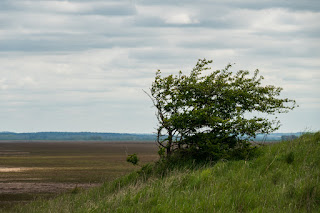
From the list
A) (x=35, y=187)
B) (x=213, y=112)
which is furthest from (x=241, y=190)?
(x=35, y=187)

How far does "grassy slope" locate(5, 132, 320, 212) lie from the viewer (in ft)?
38.3

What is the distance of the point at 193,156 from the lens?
19.6 metres

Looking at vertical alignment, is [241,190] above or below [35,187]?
above

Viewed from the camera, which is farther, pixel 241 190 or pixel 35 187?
pixel 35 187

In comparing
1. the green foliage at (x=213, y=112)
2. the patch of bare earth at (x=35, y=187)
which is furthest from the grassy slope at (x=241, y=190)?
the patch of bare earth at (x=35, y=187)

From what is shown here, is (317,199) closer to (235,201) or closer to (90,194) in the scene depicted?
(235,201)

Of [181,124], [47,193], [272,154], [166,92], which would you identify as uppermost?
[166,92]

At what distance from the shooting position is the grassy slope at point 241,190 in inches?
459

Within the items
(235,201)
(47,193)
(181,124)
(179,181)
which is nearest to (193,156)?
(181,124)

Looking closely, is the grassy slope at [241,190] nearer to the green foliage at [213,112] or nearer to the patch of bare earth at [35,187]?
the green foliage at [213,112]

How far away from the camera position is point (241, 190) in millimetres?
12836

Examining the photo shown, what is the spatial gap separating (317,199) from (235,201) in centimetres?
231

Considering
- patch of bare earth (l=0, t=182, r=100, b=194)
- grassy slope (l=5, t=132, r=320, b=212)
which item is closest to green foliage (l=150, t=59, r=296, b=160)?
grassy slope (l=5, t=132, r=320, b=212)

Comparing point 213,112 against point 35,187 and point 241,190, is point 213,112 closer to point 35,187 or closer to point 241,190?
point 241,190
